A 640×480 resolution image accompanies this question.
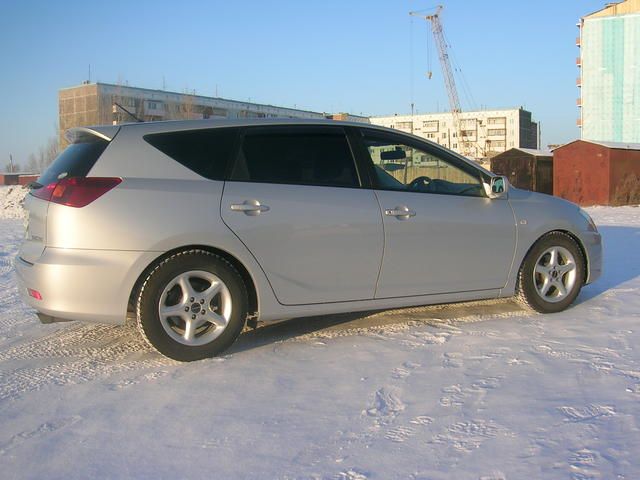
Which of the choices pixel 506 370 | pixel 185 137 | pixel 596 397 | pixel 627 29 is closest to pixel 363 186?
pixel 185 137

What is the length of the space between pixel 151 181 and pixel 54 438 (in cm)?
171

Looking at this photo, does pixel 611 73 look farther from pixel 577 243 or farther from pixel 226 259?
pixel 226 259

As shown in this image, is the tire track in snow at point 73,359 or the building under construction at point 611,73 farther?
the building under construction at point 611,73

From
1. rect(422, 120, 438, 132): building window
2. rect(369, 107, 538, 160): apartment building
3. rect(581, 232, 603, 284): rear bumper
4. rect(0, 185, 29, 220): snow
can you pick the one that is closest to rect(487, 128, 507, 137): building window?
rect(369, 107, 538, 160): apartment building

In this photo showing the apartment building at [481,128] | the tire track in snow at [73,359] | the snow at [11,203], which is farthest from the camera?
the apartment building at [481,128]

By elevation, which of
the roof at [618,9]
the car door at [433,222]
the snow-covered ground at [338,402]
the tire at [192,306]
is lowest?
the snow-covered ground at [338,402]

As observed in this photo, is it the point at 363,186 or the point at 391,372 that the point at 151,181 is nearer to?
the point at 363,186

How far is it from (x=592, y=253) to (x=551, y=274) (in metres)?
0.53

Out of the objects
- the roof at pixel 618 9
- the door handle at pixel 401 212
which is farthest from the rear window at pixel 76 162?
Answer: the roof at pixel 618 9

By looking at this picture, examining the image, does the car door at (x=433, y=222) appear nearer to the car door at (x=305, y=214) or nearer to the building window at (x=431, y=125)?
the car door at (x=305, y=214)

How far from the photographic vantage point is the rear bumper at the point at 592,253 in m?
5.47

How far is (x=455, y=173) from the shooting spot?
16.6 feet

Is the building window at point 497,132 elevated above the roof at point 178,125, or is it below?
above

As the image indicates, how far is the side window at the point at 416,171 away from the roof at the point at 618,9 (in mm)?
74887
